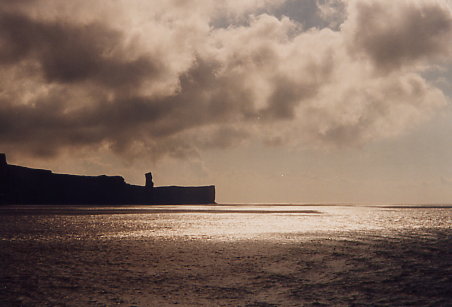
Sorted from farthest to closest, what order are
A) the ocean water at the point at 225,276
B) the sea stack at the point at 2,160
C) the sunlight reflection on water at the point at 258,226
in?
the sea stack at the point at 2,160 < the sunlight reflection on water at the point at 258,226 < the ocean water at the point at 225,276

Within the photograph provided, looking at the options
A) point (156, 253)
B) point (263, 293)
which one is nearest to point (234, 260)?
point (156, 253)

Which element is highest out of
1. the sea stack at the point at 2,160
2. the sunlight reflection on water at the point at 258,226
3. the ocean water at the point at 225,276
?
the sea stack at the point at 2,160

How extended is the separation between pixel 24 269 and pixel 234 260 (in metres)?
9.58

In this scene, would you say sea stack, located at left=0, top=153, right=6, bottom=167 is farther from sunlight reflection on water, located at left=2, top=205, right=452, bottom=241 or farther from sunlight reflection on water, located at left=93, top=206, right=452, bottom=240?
sunlight reflection on water, located at left=93, top=206, right=452, bottom=240

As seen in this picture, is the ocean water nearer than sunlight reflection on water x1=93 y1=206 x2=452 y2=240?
Yes

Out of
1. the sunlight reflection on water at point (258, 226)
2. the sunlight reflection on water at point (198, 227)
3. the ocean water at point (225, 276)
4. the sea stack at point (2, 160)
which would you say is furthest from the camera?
the sea stack at point (2, 160)

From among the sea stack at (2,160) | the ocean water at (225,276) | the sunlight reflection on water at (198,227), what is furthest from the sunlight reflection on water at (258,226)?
the sea stack at (2,160)

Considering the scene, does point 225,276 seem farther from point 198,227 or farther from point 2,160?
point 2,160

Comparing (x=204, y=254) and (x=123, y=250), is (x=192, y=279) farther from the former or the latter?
(x=123, y=250)

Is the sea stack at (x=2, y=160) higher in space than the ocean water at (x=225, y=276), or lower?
higher

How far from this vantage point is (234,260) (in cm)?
1948

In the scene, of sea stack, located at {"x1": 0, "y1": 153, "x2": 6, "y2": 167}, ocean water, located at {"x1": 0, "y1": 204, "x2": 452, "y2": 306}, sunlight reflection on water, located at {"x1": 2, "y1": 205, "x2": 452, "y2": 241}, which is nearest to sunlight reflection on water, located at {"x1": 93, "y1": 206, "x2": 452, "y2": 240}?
sunlight reflection on water, located at {"x1": 2, "y1": 205, "x2": 452, "y2": 241}

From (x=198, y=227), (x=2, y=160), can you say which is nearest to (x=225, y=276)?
(x=198, y=227)

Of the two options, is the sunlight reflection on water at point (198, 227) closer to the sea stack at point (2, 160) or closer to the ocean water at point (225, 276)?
the ocean water at point (225, 276)
